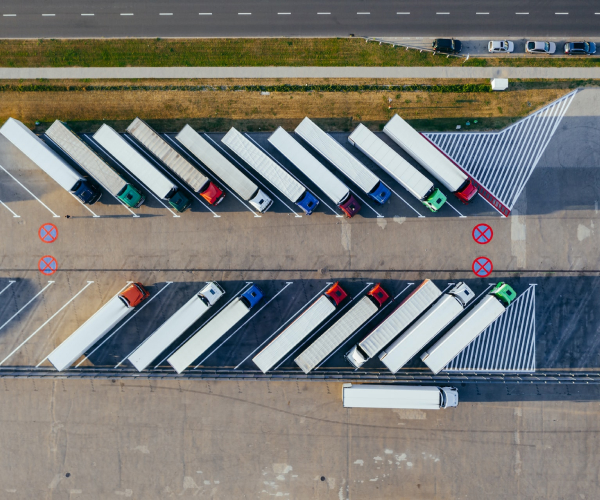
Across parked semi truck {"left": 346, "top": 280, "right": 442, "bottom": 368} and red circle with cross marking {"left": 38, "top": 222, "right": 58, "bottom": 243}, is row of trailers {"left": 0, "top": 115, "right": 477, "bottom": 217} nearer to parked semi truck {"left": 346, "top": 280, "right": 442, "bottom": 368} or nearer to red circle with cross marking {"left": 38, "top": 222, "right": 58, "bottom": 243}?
red circle with cross marking {"left": 38, "top": 222, "right": 58, "bottom": 243}

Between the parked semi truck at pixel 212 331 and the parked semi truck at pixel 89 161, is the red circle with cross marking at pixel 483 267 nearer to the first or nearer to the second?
the parked semi truck at pixel 212 331

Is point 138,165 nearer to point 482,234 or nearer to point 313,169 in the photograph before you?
point 313,169

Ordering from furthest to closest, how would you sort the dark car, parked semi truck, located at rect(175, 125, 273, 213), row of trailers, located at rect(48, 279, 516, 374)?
the dark car
parked semi truck, located at rect(175, 125, 273, 213)
row of trailers, located at rect(48, 279, 516, 374)

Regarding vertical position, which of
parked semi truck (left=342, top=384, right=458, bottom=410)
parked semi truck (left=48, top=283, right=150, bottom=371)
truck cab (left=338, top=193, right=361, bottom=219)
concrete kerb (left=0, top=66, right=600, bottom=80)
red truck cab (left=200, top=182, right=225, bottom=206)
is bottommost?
parked semi truck (left=342, top=384, right=458, bottom=410)

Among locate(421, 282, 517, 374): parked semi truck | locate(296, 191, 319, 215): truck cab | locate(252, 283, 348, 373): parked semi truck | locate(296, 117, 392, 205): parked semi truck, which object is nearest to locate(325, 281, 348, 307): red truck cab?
locate(252, 283, 348, 373): parked semi truck

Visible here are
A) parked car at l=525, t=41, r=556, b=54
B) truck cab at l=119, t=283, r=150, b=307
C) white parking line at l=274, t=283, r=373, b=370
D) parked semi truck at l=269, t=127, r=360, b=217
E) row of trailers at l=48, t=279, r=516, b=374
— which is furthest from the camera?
white parking line at l=274, t=283, r=373, b=370

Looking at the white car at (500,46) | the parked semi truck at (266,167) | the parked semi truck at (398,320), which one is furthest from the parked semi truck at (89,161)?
the white car at (500,46)
